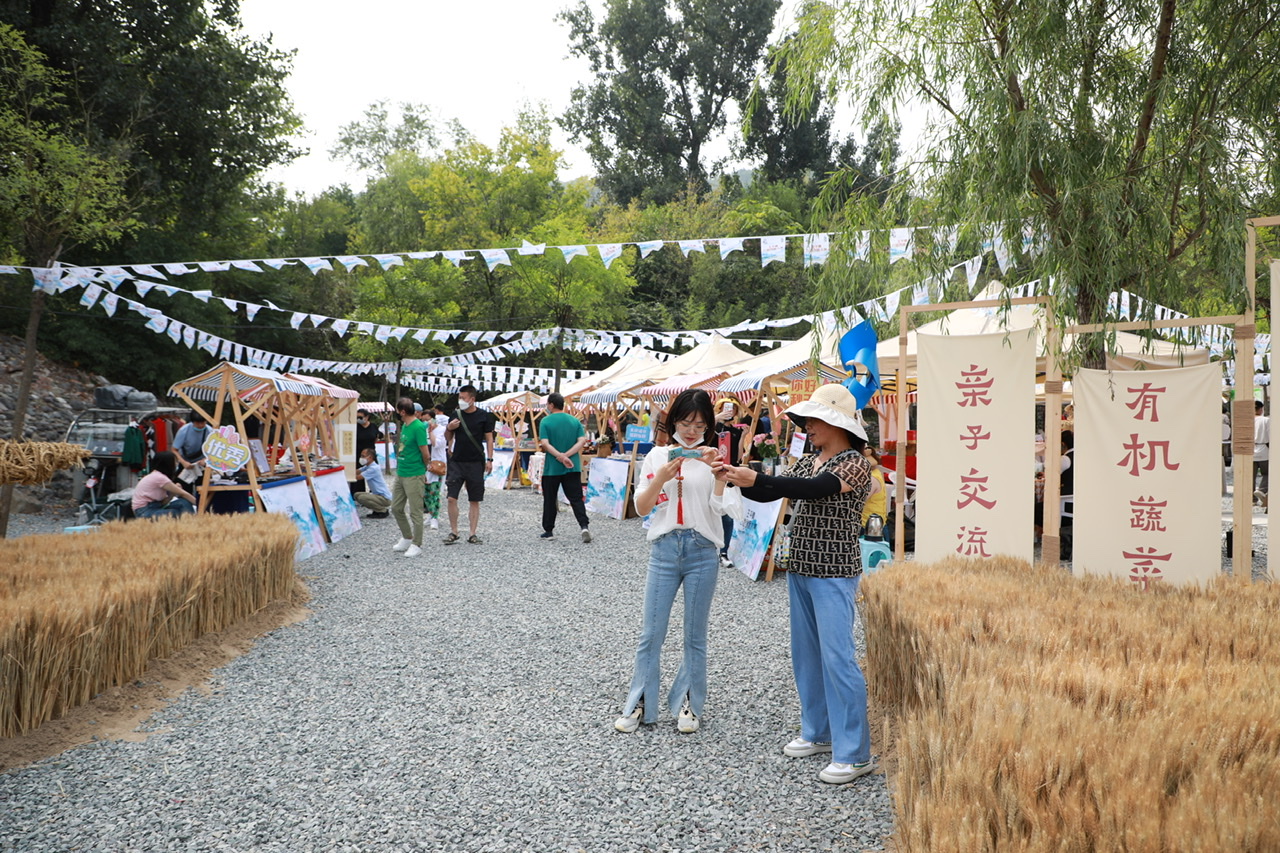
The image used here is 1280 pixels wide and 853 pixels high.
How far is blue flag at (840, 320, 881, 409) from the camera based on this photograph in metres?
6.15

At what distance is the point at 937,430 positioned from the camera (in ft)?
19.2

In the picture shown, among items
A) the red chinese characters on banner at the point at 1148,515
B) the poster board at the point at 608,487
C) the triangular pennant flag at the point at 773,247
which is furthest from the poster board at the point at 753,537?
the poster board at the point at 608,487

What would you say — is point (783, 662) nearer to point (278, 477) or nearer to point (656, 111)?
point (278, 477)

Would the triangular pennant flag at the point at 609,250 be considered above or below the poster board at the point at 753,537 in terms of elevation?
above

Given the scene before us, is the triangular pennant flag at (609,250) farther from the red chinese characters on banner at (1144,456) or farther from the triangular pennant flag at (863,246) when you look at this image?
the red chinese characters on banner at (1144,456)

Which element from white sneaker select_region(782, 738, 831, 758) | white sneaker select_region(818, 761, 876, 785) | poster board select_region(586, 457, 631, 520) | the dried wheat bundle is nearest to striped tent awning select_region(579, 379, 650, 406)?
poster board select_region(586, 457, 631, 520)

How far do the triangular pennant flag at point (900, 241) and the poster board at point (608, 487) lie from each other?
676 cm

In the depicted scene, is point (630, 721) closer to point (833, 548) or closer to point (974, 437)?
Result: point (833, 548)

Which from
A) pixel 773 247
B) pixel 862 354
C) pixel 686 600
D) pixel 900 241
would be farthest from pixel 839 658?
pixel 773 247

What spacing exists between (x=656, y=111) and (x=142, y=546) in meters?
36.2

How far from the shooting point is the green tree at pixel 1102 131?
5070mm

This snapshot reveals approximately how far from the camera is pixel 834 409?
3.30 meters

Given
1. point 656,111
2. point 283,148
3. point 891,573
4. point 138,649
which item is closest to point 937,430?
point 891,573

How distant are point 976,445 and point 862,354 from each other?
103 centimetres
